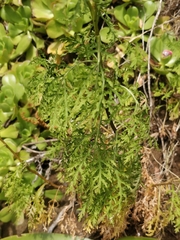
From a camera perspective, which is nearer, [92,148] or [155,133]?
[92,148]

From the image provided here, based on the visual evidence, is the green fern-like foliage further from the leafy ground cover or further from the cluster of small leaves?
the cluster of small leaves

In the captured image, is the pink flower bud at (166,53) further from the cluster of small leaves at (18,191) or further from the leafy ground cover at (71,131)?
the cluster of small leaves at (18,191)

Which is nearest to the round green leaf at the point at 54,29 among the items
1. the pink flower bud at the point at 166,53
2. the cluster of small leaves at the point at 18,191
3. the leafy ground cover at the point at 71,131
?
the leafy ground cover at the point at 71,131

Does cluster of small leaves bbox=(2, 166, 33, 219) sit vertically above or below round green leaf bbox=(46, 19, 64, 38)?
below

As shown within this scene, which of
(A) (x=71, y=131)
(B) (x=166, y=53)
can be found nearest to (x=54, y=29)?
(B) (x=166, y=53)

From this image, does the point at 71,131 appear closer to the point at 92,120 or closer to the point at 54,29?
the point at 92,120

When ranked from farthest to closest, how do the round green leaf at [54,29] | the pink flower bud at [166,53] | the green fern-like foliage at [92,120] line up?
the round green leaf at [54,29]
the pink flower bud at [166,53]
the green fern-like foliage at [92,120]

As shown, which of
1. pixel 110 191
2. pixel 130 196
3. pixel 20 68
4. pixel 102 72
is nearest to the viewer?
pixel 102 72

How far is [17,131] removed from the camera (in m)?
1.63

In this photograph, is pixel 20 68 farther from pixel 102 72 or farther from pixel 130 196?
pixel 102 72

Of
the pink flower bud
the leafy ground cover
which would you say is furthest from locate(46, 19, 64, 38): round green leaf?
the pink flower bud

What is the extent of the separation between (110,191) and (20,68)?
797 mm

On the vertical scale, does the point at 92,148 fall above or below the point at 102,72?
below

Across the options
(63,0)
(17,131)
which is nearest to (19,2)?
(63,0)
